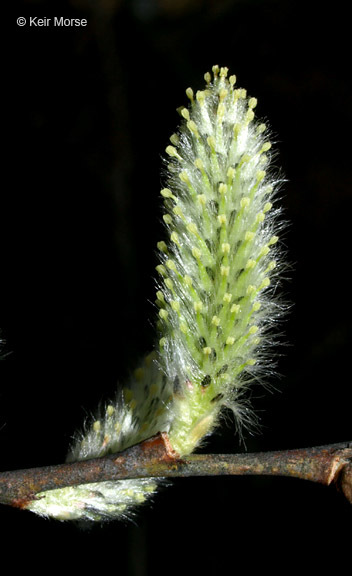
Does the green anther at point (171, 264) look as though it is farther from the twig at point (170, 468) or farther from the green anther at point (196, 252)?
the twig at point (170, 468)

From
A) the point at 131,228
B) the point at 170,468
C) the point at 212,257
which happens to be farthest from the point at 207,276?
the point at 131,228

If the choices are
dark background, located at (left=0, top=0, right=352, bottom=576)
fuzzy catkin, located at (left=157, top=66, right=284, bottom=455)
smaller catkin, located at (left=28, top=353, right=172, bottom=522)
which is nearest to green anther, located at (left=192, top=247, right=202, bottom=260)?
fuzzy catkin, located at (left=157, top=66, right=284, bottom=455)

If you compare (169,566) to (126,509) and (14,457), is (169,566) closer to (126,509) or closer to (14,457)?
(14,457)

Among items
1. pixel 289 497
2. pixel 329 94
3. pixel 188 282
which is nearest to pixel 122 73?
pixel 329 94

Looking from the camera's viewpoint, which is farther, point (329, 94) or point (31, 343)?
point (329, 94)

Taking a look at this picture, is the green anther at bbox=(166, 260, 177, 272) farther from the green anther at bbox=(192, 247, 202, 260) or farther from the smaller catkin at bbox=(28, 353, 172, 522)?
the smaller catkin at bbox=(28, 353, 172, 522)

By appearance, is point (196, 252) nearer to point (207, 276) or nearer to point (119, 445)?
point (207, 276)
